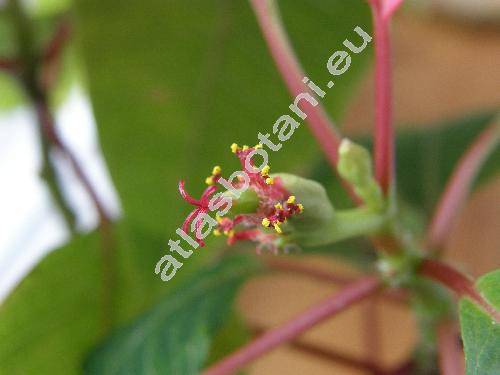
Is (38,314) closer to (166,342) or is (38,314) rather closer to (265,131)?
(166,342)

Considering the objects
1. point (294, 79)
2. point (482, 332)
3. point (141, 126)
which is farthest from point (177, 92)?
point (482, 332)

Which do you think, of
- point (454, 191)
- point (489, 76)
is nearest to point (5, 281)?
point (454, 191)

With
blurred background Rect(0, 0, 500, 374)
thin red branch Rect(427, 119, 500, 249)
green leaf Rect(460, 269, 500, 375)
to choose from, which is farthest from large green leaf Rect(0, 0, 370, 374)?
green leaf Rect(460, 269, 500, 375)

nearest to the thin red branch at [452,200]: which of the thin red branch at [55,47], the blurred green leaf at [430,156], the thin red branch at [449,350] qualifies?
the thin red branch at [449,350]

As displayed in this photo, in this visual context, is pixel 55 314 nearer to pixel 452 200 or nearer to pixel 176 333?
pixel 176 333

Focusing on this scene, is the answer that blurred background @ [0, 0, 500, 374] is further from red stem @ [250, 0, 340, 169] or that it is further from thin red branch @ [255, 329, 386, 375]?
red stem @ [250, 0, 340, 169]

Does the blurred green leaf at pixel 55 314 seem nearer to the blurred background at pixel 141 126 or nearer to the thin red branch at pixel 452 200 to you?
the blurred background at pixel 141 126
